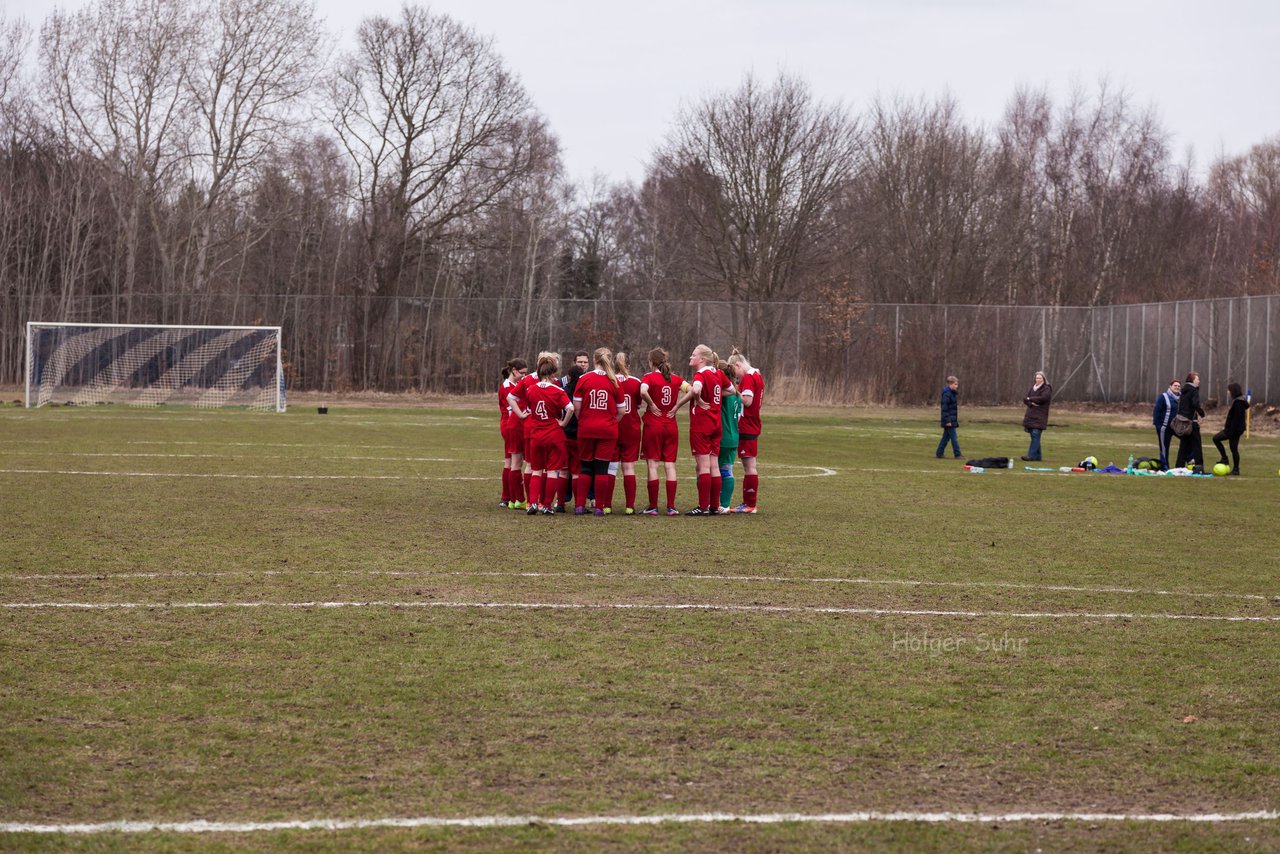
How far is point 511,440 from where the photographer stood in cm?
1568

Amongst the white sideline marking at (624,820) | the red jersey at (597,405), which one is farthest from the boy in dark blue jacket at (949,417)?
the white sideline marking at (624,820)

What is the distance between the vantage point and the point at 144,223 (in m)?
52.0

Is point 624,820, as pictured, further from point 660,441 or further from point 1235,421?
point 1235,421

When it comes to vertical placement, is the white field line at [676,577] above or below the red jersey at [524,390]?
below

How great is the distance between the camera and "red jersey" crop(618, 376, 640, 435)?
14.8 meters

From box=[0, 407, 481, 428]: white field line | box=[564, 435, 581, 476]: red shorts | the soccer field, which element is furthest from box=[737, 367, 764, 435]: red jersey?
box=[0, 407, 481, 428]: white field line

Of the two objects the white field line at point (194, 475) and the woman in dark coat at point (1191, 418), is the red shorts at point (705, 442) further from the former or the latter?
the woman in dark coat at point (1191, 418)

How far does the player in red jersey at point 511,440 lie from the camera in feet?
51.0

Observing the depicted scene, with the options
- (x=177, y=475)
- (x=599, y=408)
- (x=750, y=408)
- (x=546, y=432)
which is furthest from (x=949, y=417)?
(x=177, y=475)

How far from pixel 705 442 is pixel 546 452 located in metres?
1.77

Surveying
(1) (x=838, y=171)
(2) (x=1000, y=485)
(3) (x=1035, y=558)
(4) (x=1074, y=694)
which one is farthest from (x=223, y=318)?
(4) (x=1074, y=694)

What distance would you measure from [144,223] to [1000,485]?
40867 mm

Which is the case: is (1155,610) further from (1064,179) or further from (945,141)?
(1064,179)

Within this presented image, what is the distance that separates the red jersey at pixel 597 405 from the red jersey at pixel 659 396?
38 centimetres
